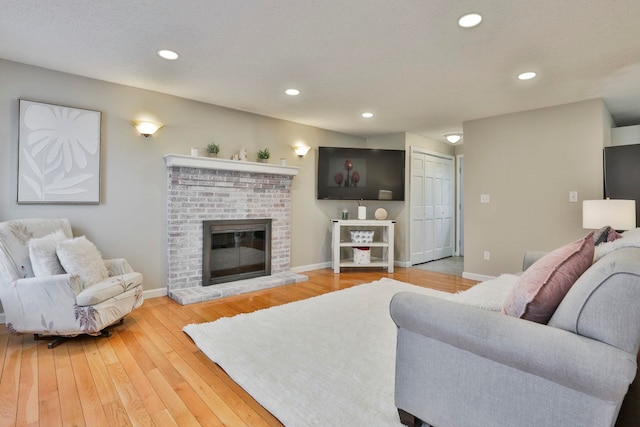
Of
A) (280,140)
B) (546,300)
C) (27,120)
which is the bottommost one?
(546,300)

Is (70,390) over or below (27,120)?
below

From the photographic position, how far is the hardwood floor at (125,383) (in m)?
1.64

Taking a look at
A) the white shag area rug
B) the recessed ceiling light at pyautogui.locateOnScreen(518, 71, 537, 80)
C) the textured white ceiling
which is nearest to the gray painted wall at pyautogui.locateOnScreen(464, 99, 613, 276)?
the textured white ceiling

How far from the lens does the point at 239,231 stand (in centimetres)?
439

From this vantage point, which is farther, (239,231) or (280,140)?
(280,140)

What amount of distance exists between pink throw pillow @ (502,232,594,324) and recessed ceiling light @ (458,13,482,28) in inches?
62.6

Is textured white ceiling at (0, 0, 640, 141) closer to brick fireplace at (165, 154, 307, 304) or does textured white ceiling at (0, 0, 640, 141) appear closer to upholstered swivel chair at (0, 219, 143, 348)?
brick fireplace at (165, 154, 307, 304)

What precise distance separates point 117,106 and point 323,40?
2.44 meters

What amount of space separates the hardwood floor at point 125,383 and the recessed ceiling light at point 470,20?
271 centimetres

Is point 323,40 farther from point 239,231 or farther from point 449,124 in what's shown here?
point 449,124

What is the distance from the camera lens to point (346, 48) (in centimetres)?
262

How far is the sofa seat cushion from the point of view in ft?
7.91

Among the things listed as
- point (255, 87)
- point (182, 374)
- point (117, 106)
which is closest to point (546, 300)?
point (182, 374)

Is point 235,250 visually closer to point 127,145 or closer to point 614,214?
point 127,145
